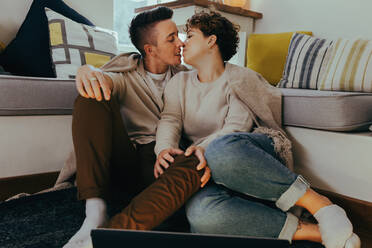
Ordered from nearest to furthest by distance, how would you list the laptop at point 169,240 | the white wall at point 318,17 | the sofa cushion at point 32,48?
1. the laptop at point 169,240
2. the sofa cushion at point 32,48
3. the white wall at point 318,17

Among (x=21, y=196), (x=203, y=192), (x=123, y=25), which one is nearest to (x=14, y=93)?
(x=21, y=196)

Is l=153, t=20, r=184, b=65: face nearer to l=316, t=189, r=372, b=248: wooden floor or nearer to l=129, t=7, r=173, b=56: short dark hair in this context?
l=129, t=7, r=173, b=56: short dark hair

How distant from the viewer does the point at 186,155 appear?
924 millimetres

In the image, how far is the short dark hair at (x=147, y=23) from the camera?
51.8 inches

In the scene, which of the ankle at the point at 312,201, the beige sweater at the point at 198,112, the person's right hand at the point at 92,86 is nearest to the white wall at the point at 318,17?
the beige sweater at the point at 198,112

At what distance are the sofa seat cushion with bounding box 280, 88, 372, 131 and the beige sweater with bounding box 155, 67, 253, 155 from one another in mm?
199

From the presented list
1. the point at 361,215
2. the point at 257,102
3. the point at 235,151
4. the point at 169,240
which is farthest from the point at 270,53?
the point at 169,240

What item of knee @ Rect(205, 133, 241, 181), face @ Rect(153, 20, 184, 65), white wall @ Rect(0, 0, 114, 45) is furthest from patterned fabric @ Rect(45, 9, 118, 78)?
knee @ Rect(205, 133, 241, 181)

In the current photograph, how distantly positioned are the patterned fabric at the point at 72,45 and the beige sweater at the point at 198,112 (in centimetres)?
58

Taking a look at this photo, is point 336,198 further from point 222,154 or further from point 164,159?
point 164,159

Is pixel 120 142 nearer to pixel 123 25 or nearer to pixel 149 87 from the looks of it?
pixel 149 87

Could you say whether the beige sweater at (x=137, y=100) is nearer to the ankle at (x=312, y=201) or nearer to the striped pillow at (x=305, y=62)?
the ankle at (x=312, y=201)

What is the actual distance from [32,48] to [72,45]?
19 centimetres

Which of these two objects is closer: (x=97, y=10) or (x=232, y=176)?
(x=232, y=176)
